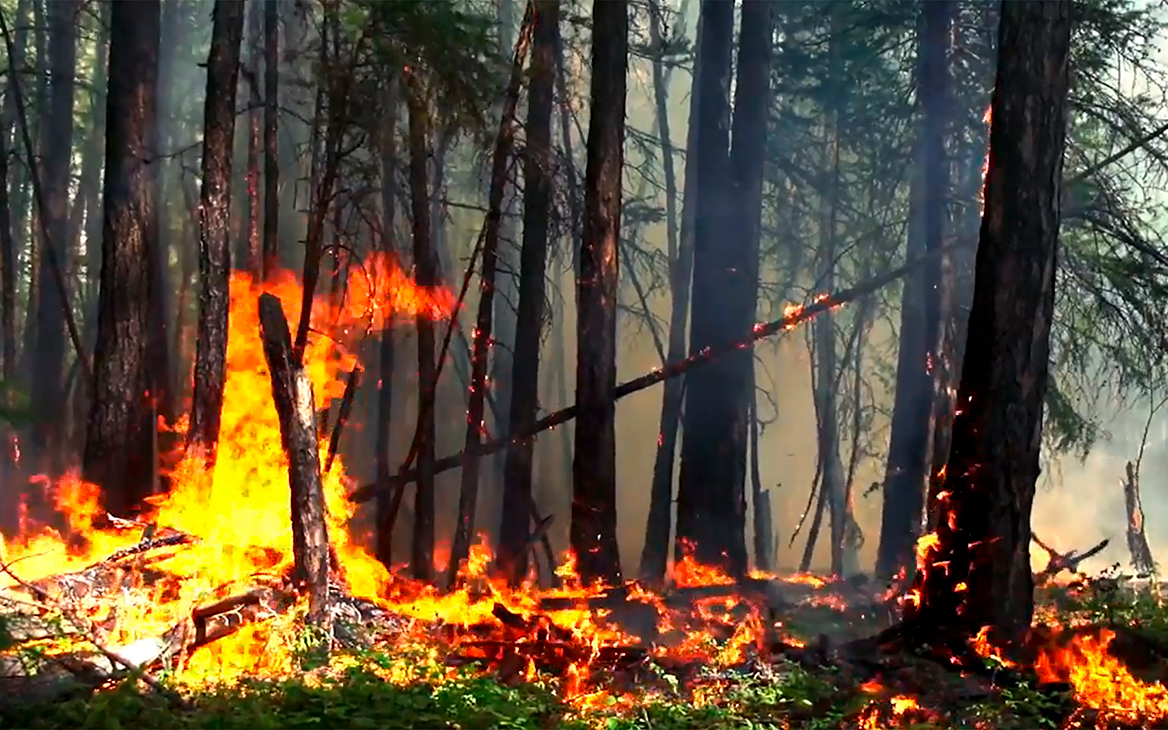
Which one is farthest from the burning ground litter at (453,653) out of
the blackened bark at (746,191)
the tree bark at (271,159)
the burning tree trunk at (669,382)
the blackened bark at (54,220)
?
the blackened bark at (54,220)

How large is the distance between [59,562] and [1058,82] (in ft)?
34.9

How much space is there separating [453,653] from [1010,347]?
500 cm

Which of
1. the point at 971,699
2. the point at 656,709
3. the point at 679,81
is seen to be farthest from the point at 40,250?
the point at 679,81

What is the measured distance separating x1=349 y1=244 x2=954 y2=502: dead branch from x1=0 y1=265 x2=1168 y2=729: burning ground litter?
2.05 metres

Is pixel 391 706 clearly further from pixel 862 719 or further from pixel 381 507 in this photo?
pixel 381 507

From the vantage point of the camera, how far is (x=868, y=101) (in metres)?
19.0

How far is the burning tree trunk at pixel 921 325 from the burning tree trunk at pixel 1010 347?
5.24 metres

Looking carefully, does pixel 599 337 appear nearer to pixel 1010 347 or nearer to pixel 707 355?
pixel 707 355

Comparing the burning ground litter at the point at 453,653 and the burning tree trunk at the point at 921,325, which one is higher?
the burning tree trunk at the point at 921,325

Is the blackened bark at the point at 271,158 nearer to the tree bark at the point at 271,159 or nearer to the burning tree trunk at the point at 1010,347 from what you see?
the tree bark at the point at 271,159

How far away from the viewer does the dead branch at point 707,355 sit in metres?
11.0

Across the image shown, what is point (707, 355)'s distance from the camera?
11781 mm

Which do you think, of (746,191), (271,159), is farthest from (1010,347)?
(271,159)

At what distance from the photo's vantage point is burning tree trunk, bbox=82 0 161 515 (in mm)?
11695
